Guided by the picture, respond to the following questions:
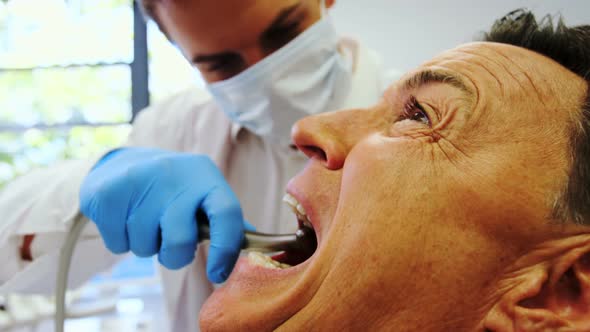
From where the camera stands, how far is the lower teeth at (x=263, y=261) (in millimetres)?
850

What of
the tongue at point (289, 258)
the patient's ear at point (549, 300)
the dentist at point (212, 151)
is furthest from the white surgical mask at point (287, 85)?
the patient's ear at point (549, 300)

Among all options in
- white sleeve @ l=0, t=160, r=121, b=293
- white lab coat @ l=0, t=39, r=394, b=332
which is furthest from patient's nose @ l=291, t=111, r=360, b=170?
white sleeve @ l=0, t=160, r=121, b=293

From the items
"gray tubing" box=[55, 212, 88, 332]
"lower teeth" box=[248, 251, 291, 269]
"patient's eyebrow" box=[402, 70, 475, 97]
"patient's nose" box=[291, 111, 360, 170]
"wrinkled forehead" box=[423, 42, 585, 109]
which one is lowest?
"gray tubing" box=[55, 212, 88, 332]

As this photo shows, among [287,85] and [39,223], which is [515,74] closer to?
[287,85]

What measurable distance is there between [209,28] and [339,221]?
1.97 ft

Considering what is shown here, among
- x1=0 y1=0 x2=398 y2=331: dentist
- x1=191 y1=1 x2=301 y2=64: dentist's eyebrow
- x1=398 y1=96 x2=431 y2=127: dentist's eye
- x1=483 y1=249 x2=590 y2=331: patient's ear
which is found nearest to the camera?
x1=483 y1=249 x2=590 y2=331: patient's ear

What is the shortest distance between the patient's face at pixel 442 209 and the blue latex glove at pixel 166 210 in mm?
228

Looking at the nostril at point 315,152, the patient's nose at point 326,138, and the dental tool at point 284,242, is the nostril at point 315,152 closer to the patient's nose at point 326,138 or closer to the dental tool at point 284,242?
the patient's nose at point 326,138

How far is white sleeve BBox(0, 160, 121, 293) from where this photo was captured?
3.91 ft

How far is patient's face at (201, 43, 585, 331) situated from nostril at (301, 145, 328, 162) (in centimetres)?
8

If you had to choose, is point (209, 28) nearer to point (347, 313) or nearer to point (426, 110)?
point (426, 110)

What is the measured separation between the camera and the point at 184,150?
156cm

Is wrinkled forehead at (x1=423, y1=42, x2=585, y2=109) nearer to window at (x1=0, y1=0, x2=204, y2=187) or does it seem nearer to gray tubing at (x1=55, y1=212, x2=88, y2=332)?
gray tubing at (x1=55, y1=212, x2=88, y2=332)

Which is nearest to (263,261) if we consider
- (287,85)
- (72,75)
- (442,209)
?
(442,209)
